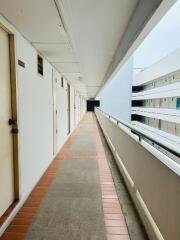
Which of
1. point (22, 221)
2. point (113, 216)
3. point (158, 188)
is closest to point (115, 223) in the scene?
point (113, 216)

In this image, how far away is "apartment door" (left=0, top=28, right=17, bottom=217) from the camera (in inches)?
69.9

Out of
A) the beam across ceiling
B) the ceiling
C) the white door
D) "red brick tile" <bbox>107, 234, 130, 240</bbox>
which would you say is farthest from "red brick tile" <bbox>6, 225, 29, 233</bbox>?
the beam across ceiling

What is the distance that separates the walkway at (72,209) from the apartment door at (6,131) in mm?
320

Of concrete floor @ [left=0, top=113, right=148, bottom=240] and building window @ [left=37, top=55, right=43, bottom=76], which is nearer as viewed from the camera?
concrete floor @ [left=0, top=113, right=148, bottom=240]

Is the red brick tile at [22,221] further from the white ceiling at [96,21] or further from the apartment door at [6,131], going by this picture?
the white ceiling at [96,21]

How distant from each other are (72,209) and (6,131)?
1234 mm

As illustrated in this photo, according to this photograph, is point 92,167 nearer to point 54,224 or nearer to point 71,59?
point 54,224

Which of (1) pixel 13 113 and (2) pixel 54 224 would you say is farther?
(1) pixel 13 113

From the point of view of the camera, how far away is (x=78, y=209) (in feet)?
6.87

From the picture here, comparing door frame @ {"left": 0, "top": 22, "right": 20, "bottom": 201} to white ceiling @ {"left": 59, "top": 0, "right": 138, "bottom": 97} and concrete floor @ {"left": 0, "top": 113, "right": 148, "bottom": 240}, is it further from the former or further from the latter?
white ceiling @ {"left": 59, "top": 0, "right": 138, "bottom": 97}

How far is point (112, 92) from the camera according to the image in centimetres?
955

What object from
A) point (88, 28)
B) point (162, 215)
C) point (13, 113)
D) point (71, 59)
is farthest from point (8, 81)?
point (162, 215)

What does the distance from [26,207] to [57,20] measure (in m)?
2.21

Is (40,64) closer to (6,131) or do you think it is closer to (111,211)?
(6,131)
